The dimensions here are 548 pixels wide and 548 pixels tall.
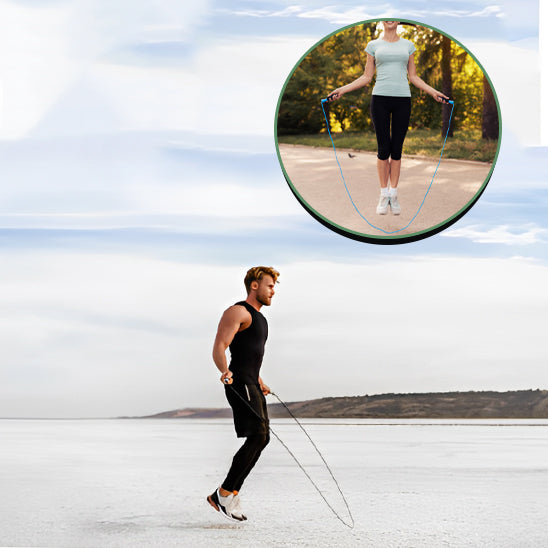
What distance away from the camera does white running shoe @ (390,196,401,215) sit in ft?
22.0

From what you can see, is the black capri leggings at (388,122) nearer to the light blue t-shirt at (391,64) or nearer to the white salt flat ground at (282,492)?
the light blue t-shirt at (391,64)

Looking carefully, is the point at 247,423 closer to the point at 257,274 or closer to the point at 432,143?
the point at 257,274

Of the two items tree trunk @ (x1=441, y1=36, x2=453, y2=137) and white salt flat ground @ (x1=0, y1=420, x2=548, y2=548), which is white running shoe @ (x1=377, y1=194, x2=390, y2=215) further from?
white salt flat ground @ (x1=0, y1=420, x2=548, y2=548)

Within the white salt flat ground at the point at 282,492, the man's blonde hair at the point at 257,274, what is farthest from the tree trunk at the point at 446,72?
the white salt flat ground at the point at 282,492

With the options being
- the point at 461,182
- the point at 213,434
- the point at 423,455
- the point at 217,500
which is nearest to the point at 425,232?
the point at 461,182

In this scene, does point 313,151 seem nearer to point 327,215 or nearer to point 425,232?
point 327,215

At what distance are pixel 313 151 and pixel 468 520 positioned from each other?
10.6ft

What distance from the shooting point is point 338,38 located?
677 centimetres

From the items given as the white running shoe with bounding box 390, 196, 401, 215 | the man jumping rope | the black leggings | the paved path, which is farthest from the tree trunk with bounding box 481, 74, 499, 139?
the black leggings

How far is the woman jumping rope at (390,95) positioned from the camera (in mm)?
6578

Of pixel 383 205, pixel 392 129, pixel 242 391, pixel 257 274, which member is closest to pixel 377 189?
pixel 383 205

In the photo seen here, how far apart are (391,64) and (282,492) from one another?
3.18 meters

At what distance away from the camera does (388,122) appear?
6.70m

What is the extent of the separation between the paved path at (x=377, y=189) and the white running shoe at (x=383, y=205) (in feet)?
0.11
